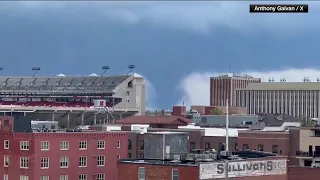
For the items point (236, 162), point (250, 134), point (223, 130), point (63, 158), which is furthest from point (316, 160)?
point (236, 162)

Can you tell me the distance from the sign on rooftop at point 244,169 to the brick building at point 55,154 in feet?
99.5

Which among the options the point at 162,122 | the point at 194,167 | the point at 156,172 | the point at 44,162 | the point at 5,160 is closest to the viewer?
the point at 194,167

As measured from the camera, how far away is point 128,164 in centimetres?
7500

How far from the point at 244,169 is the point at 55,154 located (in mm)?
31281

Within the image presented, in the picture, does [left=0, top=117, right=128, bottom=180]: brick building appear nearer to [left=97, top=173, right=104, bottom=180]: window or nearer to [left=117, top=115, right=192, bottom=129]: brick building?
[left=97, top=173, right=104, bottom=180]: window

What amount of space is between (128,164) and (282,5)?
1867cm

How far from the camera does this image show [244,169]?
2908 inches

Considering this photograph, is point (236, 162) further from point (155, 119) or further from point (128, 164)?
point (155, 119)

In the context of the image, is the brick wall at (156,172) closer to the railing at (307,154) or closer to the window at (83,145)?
the window at (83,145)

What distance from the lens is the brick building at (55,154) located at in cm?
9681

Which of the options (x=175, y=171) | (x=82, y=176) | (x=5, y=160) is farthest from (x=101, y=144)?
(x=175, y=171)

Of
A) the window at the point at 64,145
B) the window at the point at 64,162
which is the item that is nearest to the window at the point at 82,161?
the window at the point at 64,162

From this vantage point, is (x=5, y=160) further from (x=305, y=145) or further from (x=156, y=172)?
(x=305, y=145)

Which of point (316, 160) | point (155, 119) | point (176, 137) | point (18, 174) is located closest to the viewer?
point (176, 137)
